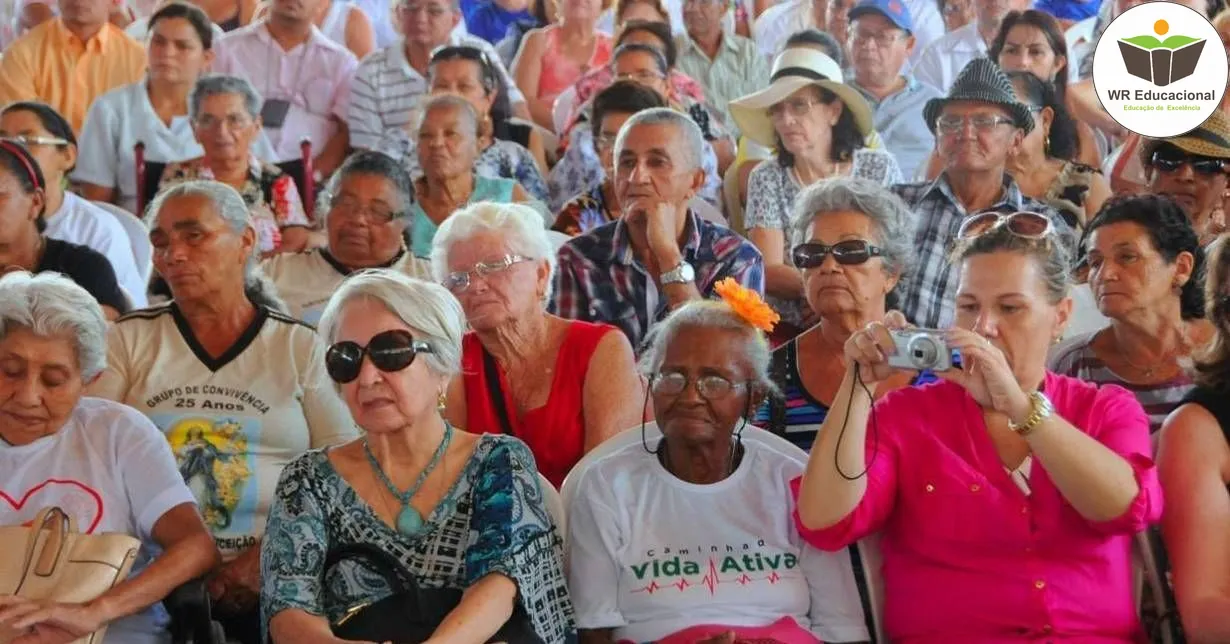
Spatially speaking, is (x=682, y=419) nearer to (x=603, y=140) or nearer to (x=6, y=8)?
(x=603, y=140)

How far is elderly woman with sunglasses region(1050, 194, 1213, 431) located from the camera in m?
3.68

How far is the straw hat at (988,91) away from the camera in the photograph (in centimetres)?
482

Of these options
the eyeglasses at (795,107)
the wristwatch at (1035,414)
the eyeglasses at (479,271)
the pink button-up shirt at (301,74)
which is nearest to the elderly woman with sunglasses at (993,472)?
the wristwatch at (1035,414)

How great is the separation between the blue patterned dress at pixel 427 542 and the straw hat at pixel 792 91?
3.01 meters

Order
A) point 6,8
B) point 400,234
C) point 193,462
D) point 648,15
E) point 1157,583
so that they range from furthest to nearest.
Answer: point 6,8
point 648,15
point 400,234
point 193,462
point 1157,583

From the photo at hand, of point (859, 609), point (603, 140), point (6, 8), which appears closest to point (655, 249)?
point (603, 140)

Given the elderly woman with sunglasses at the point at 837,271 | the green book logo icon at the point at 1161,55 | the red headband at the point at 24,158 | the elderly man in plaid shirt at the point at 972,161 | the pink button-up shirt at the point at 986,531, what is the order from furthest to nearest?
the green book logo icon at the point at 1161,55
the elderly man in plaid shirt at the point at 972,161
the red headband at the point at 24,158
the elderly woman with sunglasses at the point at 837,271
the pink button-up shirt at the point at 986,531

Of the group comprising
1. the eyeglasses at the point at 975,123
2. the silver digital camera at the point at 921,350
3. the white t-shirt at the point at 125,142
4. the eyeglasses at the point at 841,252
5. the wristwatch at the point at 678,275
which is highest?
the white t-shirt at the point at 125,142

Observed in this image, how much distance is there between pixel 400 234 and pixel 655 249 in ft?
2.74

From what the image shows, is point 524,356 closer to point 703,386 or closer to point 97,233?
point 703,386

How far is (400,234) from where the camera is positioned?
4.68 metres

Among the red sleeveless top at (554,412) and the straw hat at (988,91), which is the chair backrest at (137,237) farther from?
the straw hat at (988,91)

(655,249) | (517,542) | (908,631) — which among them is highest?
(655,249)

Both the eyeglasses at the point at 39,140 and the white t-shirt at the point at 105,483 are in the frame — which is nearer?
the white t-shirt at the point at 105,483
